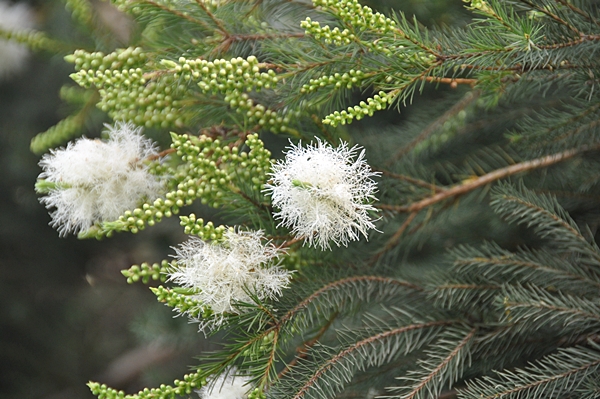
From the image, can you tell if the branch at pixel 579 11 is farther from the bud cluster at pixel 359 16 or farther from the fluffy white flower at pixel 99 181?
the fluffy white flower at pixel 99 181

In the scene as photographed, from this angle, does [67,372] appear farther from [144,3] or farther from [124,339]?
[144,3]

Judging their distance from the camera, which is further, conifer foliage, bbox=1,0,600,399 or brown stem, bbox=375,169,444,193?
brown stem, bbox=375,169,444,193

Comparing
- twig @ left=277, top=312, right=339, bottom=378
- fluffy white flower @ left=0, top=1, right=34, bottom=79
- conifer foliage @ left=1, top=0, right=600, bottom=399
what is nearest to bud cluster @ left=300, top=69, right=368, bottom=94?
conifer foliage @ left=1, top=0, right=600, bottom=399

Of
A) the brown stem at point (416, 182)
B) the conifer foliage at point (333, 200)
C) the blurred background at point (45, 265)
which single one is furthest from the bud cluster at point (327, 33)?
the blurred background at point (45, 265)

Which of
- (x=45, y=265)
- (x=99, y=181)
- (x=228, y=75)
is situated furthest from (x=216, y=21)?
(x=45, y=265)

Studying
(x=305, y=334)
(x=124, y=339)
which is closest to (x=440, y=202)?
A: (x=305, y=334)

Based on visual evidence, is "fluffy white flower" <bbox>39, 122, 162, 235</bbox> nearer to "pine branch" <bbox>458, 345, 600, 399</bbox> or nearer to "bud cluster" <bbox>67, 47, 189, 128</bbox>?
"bud cluster" <bbox>67, 47, 189, 128</bbox>

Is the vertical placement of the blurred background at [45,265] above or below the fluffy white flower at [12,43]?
below

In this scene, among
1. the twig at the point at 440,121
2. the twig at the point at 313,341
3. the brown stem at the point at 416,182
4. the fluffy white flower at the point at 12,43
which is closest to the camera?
the twig at the point at 313,341

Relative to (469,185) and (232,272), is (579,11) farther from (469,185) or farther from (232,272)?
(232,272)
